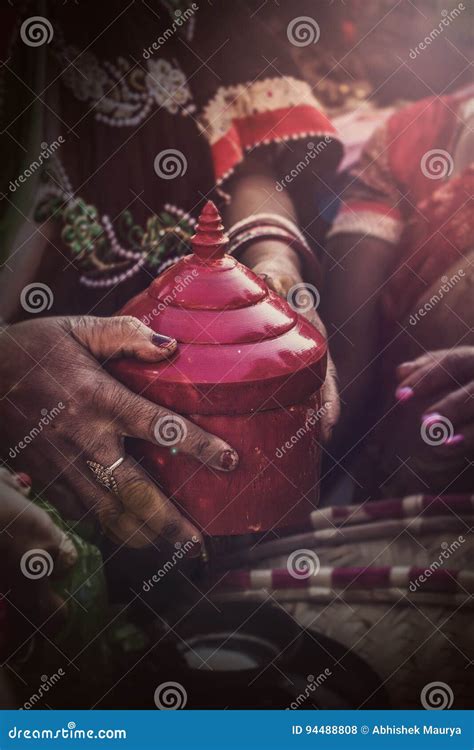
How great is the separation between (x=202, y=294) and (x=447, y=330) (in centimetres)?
65

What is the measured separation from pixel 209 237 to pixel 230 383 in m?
0.39

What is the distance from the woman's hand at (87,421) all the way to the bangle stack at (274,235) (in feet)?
1.11

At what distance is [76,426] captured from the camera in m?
2.60

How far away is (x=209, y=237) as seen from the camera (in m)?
2.62

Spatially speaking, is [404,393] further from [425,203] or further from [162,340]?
[162,340]

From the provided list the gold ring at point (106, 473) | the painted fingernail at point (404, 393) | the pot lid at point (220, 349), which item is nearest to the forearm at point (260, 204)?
the pot lid at point (220, 349)

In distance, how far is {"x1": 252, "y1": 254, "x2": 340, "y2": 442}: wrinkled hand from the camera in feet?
8.70

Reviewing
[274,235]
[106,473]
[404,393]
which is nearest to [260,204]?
[274,235]

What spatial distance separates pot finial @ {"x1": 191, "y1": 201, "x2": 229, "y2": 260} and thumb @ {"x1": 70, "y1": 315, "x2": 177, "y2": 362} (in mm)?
246

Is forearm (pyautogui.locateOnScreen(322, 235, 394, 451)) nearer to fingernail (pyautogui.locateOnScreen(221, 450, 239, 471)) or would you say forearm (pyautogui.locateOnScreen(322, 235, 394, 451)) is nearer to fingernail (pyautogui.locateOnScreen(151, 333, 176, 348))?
fingernail (pyautogui.locateOnScreen(221, 450, 239, 471))

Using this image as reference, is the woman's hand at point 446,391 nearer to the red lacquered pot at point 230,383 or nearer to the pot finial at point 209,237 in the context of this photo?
the red lacquered pot at point 230,383

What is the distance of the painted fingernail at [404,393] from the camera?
268 centimetres

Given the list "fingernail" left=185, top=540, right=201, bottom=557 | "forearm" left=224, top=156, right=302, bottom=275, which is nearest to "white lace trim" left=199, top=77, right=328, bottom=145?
"forearm" left=224, top=156, right=302, bottom=275

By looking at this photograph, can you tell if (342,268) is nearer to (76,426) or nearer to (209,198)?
(209,198)
